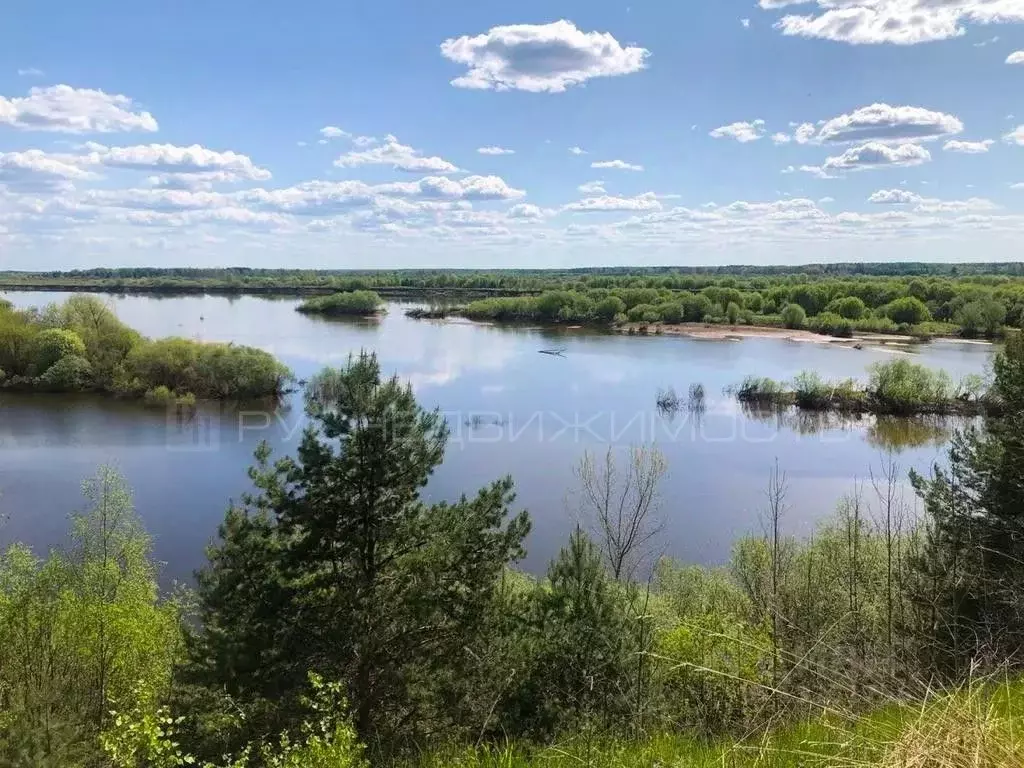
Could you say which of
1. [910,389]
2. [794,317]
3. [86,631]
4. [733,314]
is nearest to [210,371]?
[86,631]

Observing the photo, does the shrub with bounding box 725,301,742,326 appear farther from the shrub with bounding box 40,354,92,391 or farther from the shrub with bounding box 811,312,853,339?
the shrub with bounding box 40,354,92,391

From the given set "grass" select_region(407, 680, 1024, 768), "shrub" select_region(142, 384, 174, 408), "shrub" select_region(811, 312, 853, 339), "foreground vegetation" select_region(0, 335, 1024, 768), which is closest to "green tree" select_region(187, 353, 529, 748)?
"foreground vegetation" select_region(0, 335, 1024, 768)

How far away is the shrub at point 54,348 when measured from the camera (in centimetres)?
3578

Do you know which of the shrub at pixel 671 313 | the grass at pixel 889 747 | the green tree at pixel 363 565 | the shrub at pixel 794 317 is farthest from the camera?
the shrub at pixel 671 313

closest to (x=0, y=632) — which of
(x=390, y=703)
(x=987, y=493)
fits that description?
(x=390, y=703)

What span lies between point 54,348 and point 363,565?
1406 inches

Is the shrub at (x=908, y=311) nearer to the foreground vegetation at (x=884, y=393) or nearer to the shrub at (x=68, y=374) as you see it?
the foreground vegetation at (x=884, y=393)

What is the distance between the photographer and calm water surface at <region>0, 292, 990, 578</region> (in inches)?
707

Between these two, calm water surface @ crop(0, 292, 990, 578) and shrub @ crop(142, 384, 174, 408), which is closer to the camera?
calm water surface @ crop(0, 292, 990, 578)

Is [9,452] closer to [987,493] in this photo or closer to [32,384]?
[32,384]

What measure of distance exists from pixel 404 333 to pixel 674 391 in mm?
28970

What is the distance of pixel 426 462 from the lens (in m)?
7.60

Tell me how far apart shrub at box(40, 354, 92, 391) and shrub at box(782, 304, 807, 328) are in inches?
1968

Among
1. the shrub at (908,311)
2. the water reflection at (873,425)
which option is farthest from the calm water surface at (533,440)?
the shrub at (908,311)
